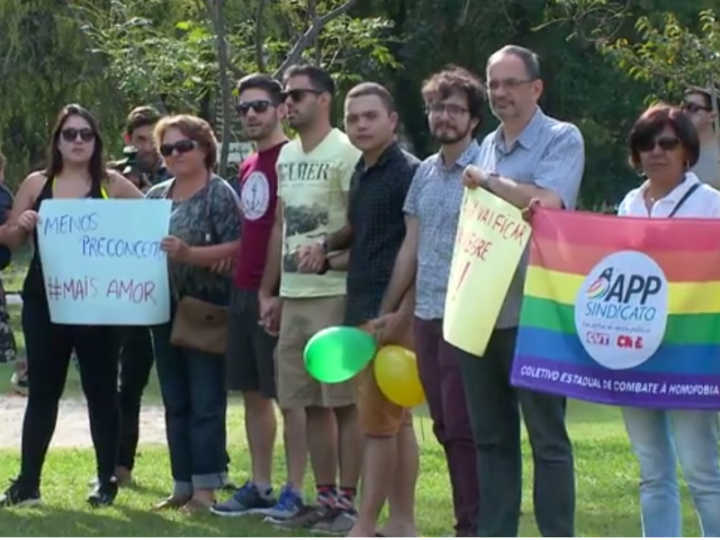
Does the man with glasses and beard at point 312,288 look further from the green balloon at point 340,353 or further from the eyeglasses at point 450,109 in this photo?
the eyeglasses at point 450,109

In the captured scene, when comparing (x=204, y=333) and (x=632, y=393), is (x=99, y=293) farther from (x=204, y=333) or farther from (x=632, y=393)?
(x=632, y=393)

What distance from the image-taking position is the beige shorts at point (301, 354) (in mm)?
Answer: 8484

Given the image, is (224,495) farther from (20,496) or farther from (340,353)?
(340,353)

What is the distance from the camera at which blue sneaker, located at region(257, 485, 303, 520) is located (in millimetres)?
8875

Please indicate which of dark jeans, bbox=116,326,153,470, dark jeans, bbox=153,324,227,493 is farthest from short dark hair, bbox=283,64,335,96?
dark jeans, bbox=116,326,153,470

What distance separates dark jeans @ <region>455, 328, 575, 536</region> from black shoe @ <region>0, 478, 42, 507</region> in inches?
115

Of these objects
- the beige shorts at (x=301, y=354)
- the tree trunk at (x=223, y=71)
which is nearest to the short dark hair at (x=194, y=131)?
the beige shorts at (x=301, y=354)

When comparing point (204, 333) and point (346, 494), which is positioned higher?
point (204, 333)

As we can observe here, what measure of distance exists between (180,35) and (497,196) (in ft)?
41.2

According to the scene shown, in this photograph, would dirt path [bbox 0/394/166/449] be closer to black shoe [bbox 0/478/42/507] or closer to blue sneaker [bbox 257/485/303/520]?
black shoe [bbox 0/478/42/507]

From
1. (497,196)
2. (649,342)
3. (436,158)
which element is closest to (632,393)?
(649,342)

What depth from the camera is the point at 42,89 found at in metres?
25.1

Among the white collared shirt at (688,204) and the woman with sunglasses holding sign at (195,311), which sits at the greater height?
the white collared shirt at (688,204)

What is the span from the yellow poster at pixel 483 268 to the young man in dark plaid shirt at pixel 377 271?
801mm
